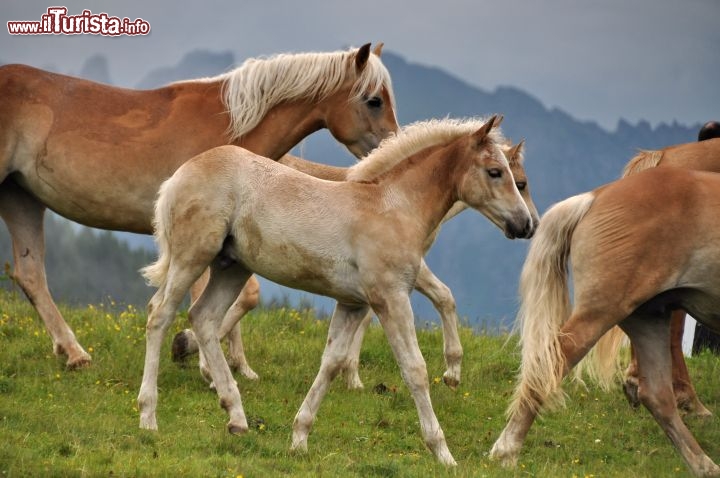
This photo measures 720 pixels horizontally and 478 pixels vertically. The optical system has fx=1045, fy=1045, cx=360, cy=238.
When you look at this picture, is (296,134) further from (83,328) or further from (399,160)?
(83,328)

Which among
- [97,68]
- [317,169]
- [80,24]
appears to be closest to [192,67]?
[97,68]

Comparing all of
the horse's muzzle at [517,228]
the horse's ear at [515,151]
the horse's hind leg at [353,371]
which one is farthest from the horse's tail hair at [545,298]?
the horse's hind leg at [353,371]

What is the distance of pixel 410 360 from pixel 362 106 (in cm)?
306

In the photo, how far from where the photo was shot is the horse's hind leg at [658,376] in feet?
23.4

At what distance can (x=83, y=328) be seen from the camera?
10406 millimetres

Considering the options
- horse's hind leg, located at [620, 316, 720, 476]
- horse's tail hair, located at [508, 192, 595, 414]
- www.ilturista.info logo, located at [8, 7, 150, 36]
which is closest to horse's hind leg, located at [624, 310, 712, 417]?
horse's hind leg, located at [620, 316, 720, 476]

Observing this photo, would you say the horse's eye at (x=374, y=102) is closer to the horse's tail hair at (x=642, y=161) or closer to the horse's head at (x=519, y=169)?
the horse's head at (x=519, y=169)

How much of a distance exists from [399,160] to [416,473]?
2.22 meters

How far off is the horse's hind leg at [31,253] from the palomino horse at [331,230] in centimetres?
221

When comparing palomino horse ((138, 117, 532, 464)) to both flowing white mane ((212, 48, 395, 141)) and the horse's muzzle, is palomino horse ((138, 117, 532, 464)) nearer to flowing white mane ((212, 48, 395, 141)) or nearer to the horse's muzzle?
the horse's muzzle

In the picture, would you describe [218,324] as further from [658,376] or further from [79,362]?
[658,376]

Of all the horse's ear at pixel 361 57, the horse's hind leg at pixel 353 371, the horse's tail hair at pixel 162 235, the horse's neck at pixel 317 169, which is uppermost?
the horse's ear at pixel 361 57

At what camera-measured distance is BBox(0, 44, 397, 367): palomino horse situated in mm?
8656

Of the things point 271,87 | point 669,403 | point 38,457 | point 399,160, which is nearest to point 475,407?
point 669,403
